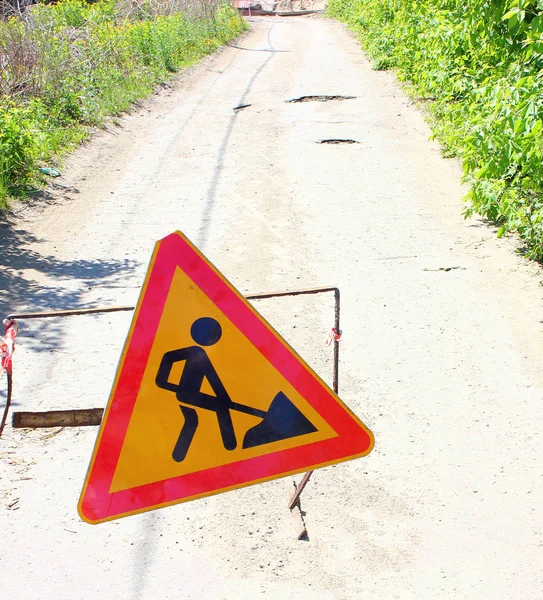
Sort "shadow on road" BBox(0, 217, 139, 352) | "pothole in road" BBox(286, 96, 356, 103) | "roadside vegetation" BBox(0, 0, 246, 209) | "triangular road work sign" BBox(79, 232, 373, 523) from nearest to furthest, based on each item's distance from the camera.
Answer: "triangular road work sign" BBox(79, 232, 373, 523) → "shadow on road" BBox(0, 217, 139, 352) → "roadside vegetation" BBox(0, 0, 246, 209) → "pothole in road" BBox(286, 96, 356, 103)

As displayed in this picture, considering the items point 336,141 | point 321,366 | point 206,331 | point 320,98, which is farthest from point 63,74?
point 206,331

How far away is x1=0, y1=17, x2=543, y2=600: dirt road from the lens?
3186 mm

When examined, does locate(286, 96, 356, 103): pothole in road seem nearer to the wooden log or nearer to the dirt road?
the dirt road

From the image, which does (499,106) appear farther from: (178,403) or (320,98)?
(320,98)

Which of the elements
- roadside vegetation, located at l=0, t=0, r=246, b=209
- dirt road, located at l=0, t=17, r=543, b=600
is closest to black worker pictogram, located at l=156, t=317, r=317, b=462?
dirt road, located at l=0, t=17, r=543, b=600

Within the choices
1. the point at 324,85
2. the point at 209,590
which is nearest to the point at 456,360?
the point at 209,590

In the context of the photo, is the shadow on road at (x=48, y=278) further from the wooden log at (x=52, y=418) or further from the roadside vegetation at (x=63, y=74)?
the wooden log at (x=52, y=418)

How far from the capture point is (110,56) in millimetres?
15977

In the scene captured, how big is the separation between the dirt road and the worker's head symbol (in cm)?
118

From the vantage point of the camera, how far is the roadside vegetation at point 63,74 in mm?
9578

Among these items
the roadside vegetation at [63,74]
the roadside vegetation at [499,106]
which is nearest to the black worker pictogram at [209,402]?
the roadside vegetation at [499,106]

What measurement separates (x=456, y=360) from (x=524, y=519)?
162 centimetres

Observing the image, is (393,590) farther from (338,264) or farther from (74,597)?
(338,264)

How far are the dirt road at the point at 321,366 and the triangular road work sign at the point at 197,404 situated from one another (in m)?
0.80
